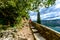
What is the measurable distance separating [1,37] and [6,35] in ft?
0.99

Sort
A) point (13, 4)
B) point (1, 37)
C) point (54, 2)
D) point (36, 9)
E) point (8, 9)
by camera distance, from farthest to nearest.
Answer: point (36, 9) < point (54, 2) < point (8, 9) < point (13, 4) < point (1, 37)

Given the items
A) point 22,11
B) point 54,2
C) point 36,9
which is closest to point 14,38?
point 22,11

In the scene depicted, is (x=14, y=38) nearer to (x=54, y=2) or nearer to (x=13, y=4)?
(x=13, y=4)

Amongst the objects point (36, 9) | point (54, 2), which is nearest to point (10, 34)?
point (54, 2)

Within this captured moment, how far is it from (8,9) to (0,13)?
3.34ft

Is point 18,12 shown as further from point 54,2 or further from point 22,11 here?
point 54,2

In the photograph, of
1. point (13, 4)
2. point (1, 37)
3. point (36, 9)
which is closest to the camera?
point (1, 37)

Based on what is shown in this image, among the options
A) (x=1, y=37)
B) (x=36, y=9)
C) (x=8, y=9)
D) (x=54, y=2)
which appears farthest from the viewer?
(x=36, y=9)

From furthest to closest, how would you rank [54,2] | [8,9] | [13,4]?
[54,2]
[8,9]
[13,4]

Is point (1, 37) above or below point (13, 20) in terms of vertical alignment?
below

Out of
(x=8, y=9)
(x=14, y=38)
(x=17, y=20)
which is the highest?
(x=8, y=9)

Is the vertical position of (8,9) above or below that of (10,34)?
above

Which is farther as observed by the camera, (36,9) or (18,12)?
(36,9)

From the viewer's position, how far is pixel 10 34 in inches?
374
